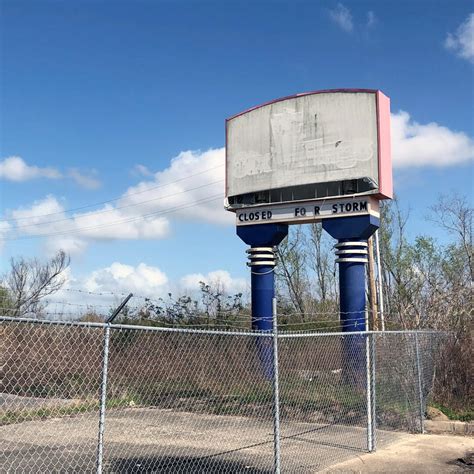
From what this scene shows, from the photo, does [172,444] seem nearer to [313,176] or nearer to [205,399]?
[205,399]

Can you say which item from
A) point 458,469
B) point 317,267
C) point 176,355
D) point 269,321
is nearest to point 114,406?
point 176,355

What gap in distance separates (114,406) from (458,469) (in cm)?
781

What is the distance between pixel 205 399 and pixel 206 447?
160 inches

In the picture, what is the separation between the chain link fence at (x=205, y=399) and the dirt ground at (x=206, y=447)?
0.03m

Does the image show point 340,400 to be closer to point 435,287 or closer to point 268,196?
point 435,287

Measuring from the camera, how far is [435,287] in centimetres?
1472

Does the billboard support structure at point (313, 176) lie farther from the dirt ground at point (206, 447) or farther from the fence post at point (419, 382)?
the dirt ground at point (206, 447)

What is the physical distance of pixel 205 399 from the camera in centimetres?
1372

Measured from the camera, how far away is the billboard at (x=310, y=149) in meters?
15.0

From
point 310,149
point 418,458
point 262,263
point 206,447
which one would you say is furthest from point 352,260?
point 206,447

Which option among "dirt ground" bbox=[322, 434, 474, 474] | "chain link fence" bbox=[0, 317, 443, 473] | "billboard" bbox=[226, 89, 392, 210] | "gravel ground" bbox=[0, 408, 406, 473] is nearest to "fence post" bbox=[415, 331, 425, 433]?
"chain link fence" bbox=[0, 317, 443, 473]

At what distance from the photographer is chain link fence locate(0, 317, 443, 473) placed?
9164 millimetres

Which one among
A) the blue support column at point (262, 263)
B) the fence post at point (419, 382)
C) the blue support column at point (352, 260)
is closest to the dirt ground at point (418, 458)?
the fence post at point (419, 382)

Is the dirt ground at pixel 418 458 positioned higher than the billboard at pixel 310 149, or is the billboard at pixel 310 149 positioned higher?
the billboard at pixel 310 149
